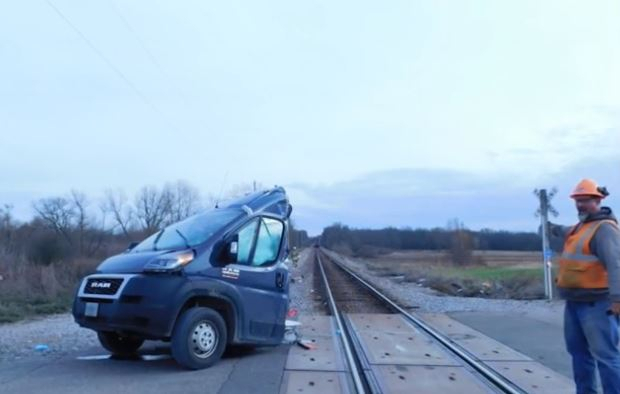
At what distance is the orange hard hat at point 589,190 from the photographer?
6.07 m

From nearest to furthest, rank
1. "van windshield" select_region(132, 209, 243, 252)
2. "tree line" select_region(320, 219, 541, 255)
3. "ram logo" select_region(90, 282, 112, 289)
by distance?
"ram logo" select_region(90, 282, 112, 289) < "van windshield" select_region(132, 209, 243, 252) < "tree line" select_region(320, 219, 541, 255)

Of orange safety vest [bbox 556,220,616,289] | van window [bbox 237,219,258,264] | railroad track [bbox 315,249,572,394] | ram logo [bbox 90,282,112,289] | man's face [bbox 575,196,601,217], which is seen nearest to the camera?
orange safety vest [bbox 556,220,616,289]

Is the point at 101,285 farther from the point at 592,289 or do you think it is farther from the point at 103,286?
the point at 592,289

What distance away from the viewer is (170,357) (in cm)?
918

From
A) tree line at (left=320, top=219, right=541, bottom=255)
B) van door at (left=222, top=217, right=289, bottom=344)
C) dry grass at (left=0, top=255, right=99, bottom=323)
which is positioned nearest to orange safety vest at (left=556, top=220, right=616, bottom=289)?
van door at (left=222, top=217, right=289, bottom=344)

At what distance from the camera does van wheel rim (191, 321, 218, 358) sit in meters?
8.23

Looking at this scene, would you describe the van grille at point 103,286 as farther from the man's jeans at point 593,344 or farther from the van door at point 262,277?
the man's jeans at point 593,344

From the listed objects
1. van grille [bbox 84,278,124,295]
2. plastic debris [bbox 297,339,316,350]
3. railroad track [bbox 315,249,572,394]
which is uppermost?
van grille [bbox 84,278,124,295]

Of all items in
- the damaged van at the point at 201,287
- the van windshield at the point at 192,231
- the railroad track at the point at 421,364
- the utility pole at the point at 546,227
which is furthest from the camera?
the utility pole at the point at 546,227

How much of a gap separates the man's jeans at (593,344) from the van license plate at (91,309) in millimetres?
5547

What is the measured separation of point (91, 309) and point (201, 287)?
1.43 metres

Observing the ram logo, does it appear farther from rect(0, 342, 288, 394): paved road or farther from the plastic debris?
the plastic debris

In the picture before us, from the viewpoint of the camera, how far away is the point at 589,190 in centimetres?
608

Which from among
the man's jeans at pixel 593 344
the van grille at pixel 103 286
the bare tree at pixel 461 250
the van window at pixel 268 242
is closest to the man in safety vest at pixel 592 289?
the man's jeans at pixel 593 344
